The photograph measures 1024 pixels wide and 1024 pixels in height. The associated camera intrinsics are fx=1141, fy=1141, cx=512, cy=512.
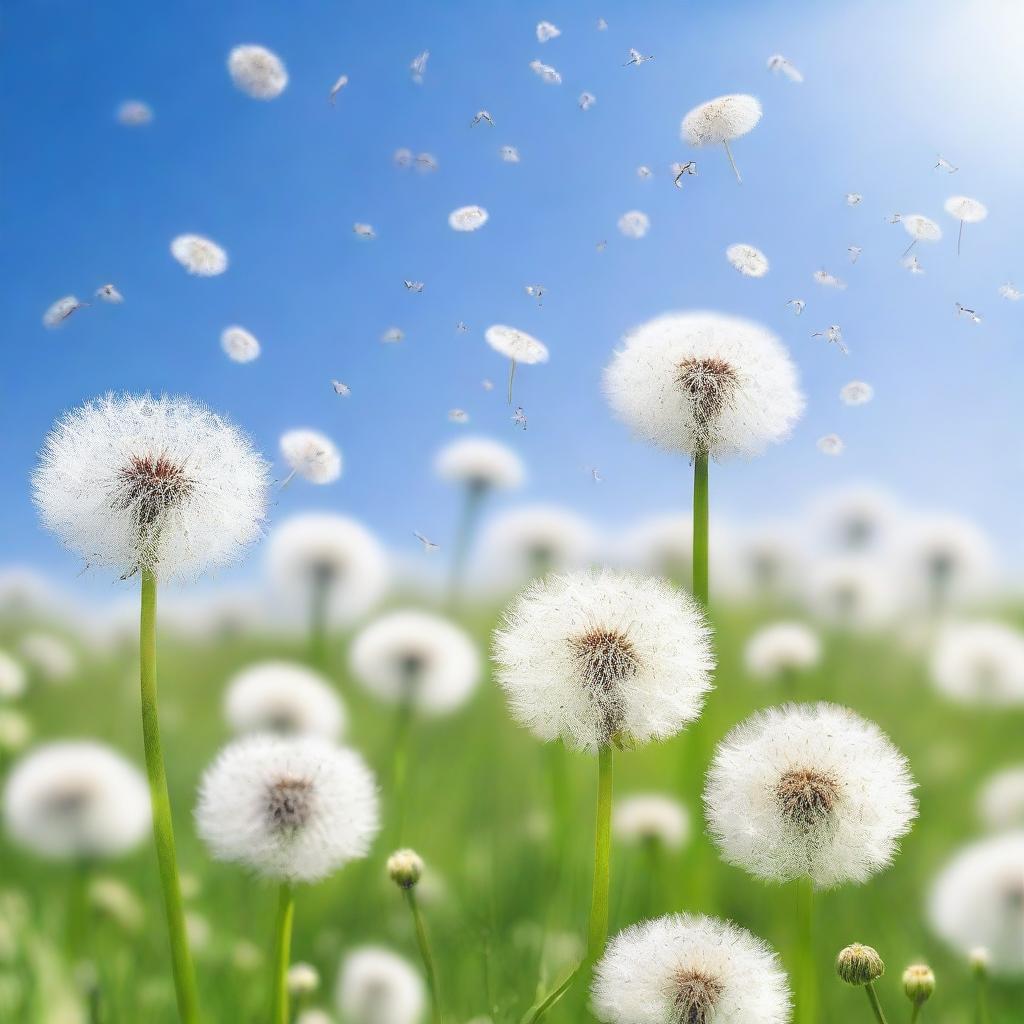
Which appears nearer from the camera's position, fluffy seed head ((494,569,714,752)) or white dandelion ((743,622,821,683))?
fluffy seed head ((494,569,714,752))

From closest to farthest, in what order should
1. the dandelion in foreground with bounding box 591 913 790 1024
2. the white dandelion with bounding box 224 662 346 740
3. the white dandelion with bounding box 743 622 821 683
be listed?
the dandelion in foreground with bounding box 591 913 790 1024
the white dandelion with bounding box 224 662 346 740
the white dandelion with bounding box 743 622 821 683

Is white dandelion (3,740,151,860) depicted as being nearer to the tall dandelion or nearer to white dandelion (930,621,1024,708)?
the tall dandelion

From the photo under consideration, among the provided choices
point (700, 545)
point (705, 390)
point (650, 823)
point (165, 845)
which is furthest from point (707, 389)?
point (165, 845)

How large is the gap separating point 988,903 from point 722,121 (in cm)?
126

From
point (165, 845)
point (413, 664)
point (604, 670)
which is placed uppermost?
point (413, 664)

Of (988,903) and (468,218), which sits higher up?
(468,218)

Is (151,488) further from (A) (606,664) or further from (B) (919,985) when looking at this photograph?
(B) (919,985)

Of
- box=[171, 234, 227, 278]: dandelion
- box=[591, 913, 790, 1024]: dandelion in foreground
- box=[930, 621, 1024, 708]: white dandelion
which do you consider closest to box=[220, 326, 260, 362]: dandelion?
box=[171, 234, 227, 278]: dandelion

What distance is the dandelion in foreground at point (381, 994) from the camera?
62.3 inches

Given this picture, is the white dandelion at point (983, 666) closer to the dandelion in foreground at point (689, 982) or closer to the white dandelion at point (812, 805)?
the white dandelion at point (812, 805)

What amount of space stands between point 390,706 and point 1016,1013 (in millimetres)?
1235

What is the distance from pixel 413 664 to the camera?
7.36 ft

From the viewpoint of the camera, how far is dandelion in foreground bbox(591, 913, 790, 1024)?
3.49 ft

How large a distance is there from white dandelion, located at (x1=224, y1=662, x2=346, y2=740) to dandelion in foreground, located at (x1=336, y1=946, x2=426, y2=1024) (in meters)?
0.42
